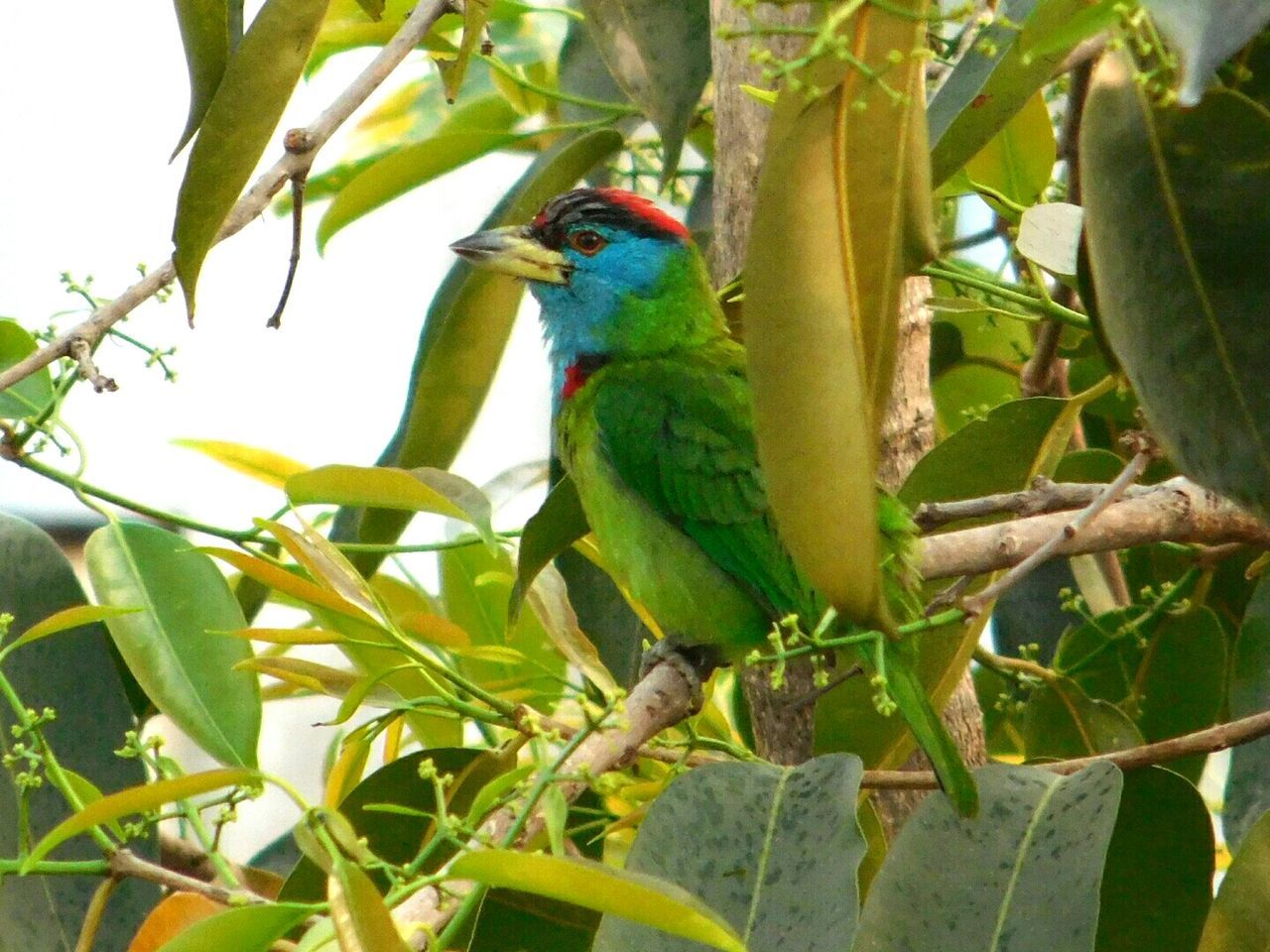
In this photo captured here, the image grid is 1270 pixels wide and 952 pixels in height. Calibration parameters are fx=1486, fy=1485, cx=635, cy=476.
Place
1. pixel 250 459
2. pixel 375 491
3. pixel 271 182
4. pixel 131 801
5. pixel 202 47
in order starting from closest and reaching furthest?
pixel 131 801 < pixel 202 47 < pixel 271 182 < pixel 375 491 < pixel 250 459

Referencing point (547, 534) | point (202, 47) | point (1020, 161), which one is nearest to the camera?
point (202, 47)

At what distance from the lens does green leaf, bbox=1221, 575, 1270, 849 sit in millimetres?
1889

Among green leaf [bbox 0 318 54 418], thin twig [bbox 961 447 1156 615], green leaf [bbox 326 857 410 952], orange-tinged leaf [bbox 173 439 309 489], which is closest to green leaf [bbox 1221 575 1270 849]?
thin twig [bbox 961 447 1156 615]

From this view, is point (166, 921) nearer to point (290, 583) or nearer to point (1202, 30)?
point (290, 583)

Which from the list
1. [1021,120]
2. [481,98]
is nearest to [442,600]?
[481,98]

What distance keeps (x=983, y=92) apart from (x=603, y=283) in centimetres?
179

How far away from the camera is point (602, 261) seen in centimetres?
305

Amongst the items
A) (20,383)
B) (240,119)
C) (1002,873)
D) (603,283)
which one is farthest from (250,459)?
(1002,873)

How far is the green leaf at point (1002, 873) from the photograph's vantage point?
4.57 feet

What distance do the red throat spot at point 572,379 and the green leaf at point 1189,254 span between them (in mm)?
1852

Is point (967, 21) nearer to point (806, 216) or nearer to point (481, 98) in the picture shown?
point (806, 216)

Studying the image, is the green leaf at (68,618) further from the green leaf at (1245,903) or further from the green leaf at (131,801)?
the green leaf at (1245,903)

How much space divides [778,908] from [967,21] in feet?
3.32

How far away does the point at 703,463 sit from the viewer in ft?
8.71
